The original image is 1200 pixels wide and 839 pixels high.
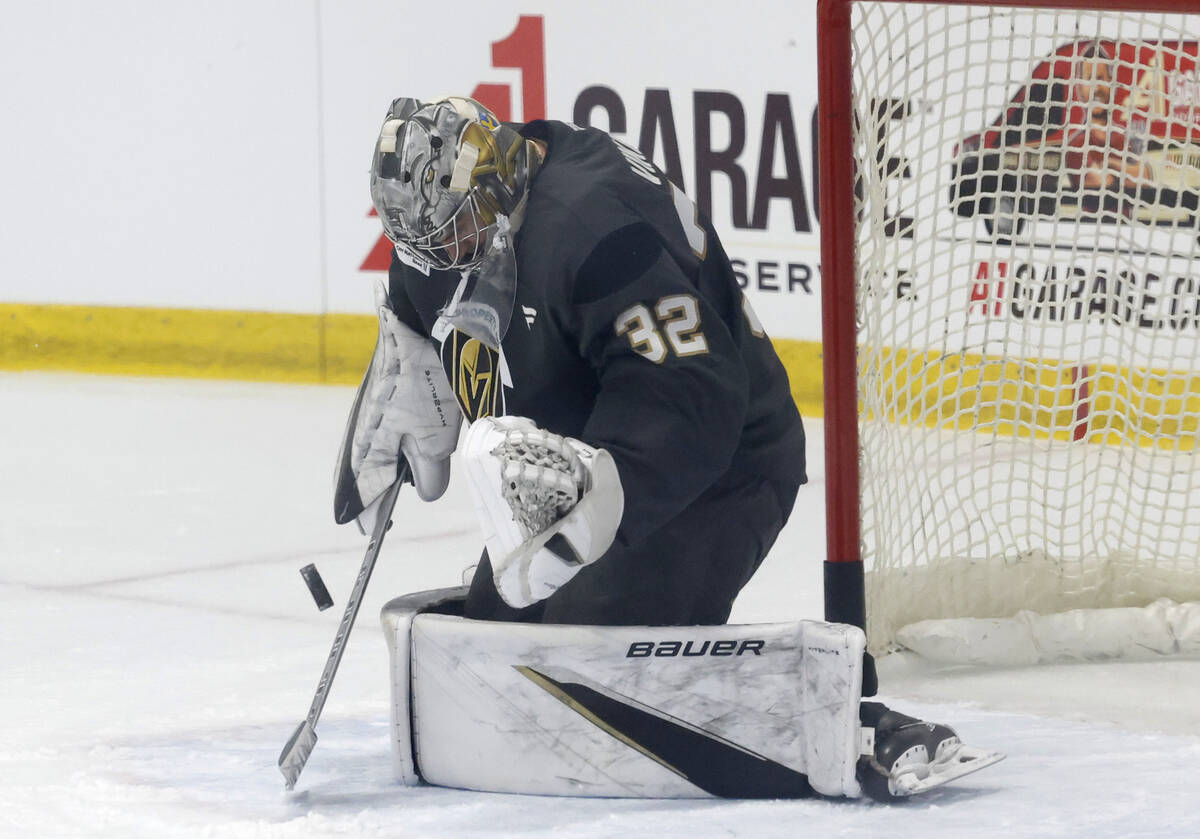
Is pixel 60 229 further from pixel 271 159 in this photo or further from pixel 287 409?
pixel 287 409

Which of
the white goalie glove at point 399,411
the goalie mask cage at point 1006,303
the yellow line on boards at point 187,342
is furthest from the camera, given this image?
the yellow line on boards at point 187,342

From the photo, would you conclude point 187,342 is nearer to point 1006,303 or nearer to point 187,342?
point 187,342

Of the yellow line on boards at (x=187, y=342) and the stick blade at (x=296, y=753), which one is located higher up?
the stick blade at (x=296, y=753)

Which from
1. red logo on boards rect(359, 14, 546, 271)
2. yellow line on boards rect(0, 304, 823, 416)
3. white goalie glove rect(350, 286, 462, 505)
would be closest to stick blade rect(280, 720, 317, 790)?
white goalie glove rect(350, 286, 462, 505)

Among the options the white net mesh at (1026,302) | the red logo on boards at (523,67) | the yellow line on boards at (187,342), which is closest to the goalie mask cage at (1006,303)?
the white net mesh at (1026,302)

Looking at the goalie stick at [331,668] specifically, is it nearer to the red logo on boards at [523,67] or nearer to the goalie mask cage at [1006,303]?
→ the goalie mask cage at [1006,303]

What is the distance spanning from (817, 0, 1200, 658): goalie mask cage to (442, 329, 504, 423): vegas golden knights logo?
0.48 m

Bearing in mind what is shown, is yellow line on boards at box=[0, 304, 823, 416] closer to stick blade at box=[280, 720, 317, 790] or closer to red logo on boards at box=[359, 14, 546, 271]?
red logo on boards at box=[359, 14, 546, 271]

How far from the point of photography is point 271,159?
5266 mm

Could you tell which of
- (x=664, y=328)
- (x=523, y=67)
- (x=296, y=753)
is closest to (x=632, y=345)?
(x=664, y=328)

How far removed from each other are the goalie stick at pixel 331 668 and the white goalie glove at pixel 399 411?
2 cm

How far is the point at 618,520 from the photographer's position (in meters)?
1.76

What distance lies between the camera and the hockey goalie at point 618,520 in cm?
183

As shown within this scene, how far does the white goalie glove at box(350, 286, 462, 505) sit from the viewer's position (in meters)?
2.20
